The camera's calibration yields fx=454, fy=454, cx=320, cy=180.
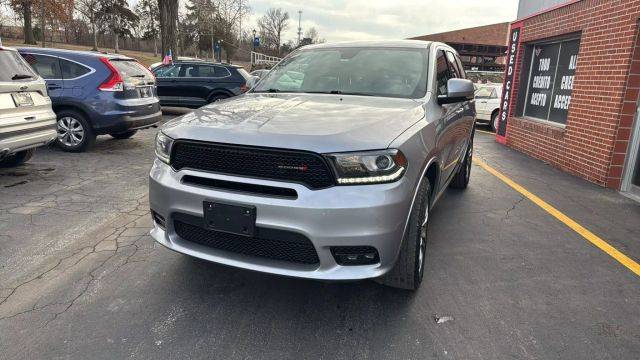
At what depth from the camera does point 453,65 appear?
500 centimetres

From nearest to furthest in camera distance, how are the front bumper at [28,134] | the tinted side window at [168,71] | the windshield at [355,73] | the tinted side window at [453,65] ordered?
the windshield at [355,73] < the tinted side window at [453,65] < the front bumper at [28,134] < the tinted side window at [168,71]

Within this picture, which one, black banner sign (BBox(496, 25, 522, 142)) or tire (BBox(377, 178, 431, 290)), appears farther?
black banner sign (BBox(496, 25, 522, 142))

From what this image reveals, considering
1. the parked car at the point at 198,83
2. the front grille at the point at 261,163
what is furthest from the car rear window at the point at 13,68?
the parked car at the point at 198,83

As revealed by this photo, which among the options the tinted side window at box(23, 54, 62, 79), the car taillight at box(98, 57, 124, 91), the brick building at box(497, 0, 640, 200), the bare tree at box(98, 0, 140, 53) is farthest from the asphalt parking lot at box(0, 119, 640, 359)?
the bare tree at box(98, 0, 140, 53)

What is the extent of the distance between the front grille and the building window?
719 cm

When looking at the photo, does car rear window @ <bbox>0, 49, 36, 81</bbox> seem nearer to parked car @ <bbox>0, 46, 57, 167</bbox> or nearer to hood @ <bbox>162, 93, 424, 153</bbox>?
parked car @ <bbox>0, 46, 57, 167</bbox>

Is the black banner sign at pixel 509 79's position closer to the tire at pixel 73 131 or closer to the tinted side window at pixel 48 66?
the tire at pixel 73 131

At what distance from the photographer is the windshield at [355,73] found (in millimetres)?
3754

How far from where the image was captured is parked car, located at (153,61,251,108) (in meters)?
13.5

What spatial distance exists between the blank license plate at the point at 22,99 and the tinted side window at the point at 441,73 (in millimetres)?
5014

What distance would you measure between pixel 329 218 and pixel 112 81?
653 centimetres

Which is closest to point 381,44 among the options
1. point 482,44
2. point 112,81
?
point 112,81

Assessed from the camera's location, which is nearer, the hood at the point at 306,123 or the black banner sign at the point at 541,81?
the hood at the point at 306,123

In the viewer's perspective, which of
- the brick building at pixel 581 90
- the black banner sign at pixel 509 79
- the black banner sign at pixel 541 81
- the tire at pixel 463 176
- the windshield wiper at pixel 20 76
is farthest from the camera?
the black banner sign at pixel 509 79
